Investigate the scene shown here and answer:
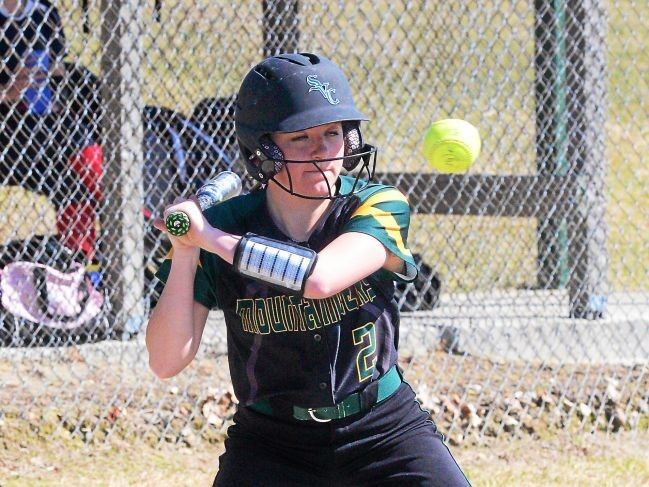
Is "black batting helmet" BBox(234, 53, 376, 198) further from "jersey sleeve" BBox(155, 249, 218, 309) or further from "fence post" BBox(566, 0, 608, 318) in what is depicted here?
"fence post" BBox(566, 0, 608, 318)

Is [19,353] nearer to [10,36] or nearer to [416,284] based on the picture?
[10,36]

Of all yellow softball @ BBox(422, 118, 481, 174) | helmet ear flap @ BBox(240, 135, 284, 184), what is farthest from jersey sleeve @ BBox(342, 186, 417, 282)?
yellow softball @ BBox(422, 118, 481, 174)

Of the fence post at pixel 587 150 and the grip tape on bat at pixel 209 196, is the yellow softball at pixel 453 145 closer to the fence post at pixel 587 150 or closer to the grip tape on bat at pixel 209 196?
the grip tape on bat at pixel 209 196

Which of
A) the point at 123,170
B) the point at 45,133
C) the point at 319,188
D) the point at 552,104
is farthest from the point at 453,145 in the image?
the point at 552,104

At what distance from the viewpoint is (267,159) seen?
290cm

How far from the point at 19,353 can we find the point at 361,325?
10.1ft

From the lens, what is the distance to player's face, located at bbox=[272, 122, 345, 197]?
9.63ft

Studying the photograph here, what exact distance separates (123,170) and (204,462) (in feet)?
5.44

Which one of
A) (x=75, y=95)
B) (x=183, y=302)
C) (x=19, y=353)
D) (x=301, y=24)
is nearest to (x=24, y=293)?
(x=19, y=353)

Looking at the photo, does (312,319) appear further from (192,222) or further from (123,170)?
(123,170)

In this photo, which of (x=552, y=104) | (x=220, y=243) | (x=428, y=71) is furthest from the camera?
(x=428, y=71)

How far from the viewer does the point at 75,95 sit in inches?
219

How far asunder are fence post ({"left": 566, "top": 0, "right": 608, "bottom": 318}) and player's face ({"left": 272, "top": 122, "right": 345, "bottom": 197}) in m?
3.68

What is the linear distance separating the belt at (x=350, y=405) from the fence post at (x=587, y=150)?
3590 mm
